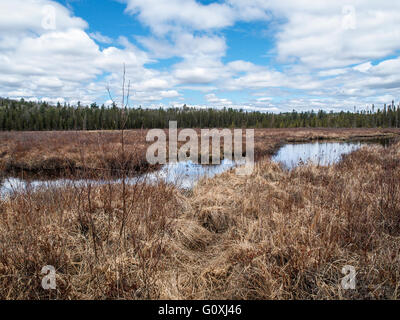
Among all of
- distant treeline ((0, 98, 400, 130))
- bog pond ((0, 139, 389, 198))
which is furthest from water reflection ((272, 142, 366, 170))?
distant treeline ((0, 98, 400, 130))

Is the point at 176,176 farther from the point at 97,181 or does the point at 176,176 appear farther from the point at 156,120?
the point at 156,120

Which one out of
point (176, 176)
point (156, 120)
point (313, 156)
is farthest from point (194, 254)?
point (156, 120)

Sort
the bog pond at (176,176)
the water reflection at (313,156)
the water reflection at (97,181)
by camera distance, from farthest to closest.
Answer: the water reflection at (313,156)
the bog pond at (176,176)
the water reflection at (97,181)

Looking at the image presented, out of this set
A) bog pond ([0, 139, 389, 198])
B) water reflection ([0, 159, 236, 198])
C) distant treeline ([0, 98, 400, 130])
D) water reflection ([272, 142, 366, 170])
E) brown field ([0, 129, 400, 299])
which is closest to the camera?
brown field ([0, 129, 400, 299])

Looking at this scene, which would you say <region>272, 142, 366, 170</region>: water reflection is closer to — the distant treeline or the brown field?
the brown field

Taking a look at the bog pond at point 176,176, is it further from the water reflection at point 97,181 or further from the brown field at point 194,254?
the brown field at point 194,254

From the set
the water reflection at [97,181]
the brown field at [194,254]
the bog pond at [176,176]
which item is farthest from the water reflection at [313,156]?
the brown field at [194,254]

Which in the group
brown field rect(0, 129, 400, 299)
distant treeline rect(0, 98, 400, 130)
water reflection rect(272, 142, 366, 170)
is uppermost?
distant treeline rect(0, 98, 400, 130)

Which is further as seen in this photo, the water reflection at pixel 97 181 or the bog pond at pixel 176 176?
the bog pond at pixel 176 176

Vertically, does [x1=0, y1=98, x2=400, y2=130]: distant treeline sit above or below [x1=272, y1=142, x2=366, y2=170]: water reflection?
above

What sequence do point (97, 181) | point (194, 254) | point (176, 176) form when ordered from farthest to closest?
point (176, 176) < point (97, 181) < point (194, 254)

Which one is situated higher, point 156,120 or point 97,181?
point 156,120
